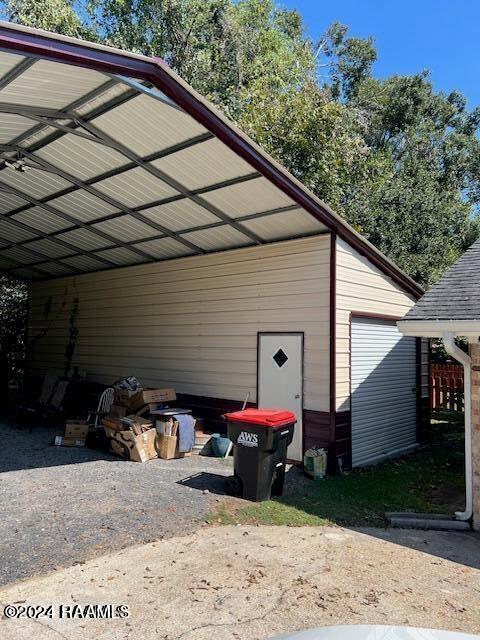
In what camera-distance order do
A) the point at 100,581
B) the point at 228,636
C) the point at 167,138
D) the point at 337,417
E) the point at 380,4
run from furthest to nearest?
1. the point at 380,4
2. the point at 337,417
3. the point at 167,138
4. the point at 100,581
5. the point at 228,636

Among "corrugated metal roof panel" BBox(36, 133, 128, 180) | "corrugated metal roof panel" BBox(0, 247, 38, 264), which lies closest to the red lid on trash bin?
"corrugated metal roof panel" BBox(36, 133, 128, 180)

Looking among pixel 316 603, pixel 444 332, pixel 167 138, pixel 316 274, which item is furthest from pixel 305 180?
pixel 316 603

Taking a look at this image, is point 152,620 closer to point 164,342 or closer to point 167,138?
point 167,138

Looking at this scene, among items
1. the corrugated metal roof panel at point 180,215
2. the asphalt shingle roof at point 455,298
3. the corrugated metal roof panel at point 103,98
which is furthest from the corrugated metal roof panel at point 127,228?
the asphalt shingle roof at point 455,298

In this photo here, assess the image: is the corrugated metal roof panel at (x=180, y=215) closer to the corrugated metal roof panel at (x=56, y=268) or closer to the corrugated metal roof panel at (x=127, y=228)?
the corrugated metal roof panel at (x=127, y=228)

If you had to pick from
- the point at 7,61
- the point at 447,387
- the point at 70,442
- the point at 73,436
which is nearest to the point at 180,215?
the point at 7,61

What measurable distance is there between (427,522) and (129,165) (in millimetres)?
5973

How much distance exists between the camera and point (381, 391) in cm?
854

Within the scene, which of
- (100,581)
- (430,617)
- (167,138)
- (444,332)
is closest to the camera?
(430,617)

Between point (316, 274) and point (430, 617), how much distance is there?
16.7 ft

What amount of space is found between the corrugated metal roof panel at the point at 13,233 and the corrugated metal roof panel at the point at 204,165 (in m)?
5.32

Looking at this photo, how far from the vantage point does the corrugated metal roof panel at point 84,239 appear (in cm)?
1031

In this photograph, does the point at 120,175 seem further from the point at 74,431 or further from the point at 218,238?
the point at 74,431

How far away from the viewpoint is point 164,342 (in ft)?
33.7
